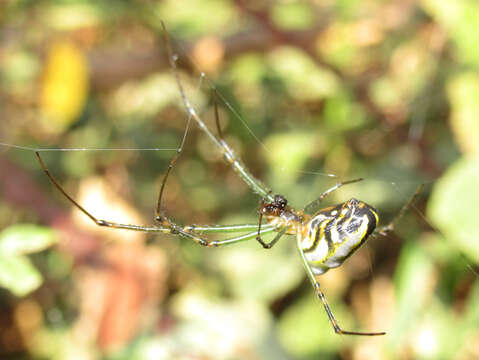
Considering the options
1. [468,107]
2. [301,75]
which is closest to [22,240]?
[468,107]

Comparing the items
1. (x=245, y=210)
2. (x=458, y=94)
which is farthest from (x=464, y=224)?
(x=245, y=210)

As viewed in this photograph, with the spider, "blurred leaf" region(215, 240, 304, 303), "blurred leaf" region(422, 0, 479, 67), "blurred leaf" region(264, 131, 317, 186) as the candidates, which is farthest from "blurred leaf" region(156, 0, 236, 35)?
the spider

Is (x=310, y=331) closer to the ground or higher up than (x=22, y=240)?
closer to the ground

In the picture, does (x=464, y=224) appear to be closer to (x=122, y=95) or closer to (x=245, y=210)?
(x=245, y=210)

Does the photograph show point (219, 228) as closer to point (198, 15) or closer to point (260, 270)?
point (260, 270)

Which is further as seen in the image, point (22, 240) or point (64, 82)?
point (64, 82)

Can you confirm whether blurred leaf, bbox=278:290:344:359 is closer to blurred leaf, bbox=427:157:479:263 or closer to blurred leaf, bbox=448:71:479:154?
blurred leaf, bbox=427:157:479:263
